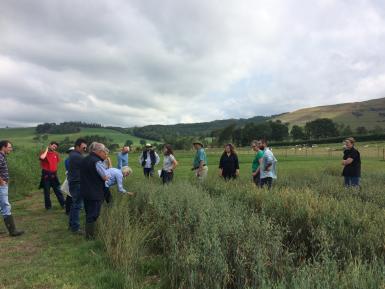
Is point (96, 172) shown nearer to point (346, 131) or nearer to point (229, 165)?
point (229, 165)

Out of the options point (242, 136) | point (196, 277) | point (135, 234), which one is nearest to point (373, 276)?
point (196, 277)

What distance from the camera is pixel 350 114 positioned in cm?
13175

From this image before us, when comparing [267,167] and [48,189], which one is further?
[48,189]

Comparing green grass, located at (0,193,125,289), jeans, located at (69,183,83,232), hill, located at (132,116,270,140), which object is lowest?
green grass, located at (0,193,125,289)

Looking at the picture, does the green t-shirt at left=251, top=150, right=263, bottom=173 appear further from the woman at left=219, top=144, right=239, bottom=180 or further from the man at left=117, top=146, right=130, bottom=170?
the man at left=117, top=146, right=130, bottom=170

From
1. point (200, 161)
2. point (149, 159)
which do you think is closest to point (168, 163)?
point (200, 161)

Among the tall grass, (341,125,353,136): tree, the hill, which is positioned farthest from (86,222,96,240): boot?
the hill

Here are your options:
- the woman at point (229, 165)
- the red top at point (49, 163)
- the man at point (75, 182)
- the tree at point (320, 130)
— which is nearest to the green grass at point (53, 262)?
the man at point (75, 182)

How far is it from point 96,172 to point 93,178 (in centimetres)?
15

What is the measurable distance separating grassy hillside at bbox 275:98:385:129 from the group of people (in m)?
112

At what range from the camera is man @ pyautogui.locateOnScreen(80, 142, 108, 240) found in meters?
6.78

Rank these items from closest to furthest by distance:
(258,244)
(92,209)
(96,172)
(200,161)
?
(258,244) < (96,172) < (92,209) < (200,161)

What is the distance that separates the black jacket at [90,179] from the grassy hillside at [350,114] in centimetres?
11773

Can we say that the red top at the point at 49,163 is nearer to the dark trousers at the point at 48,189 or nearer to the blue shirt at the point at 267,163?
the dark trousers at the point at 48,189
